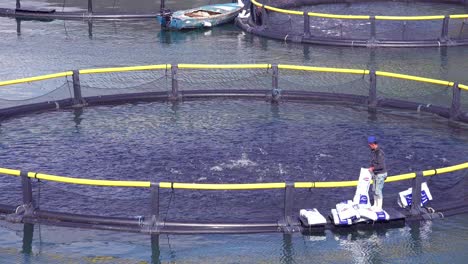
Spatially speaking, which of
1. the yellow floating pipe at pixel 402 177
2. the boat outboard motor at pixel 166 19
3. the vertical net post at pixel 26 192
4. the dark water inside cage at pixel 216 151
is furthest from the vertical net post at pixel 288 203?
the boat outboard motor at pixel 166 19

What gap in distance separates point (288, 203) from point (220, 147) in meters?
6.94

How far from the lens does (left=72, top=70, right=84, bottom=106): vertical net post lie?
31027 mm

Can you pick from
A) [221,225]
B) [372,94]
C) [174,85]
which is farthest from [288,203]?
[174,85]

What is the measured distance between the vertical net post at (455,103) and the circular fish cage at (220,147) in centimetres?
6

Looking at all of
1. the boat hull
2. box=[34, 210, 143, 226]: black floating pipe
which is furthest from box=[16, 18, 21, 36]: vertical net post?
box=[34, 210, 143, 226]: black floating pipe

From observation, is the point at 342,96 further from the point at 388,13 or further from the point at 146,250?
the point at 388,13

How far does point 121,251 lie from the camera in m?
20.2

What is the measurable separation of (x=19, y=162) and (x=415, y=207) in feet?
40.4

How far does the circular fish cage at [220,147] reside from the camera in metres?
21.4

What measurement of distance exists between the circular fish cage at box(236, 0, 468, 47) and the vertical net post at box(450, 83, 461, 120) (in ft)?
35.3

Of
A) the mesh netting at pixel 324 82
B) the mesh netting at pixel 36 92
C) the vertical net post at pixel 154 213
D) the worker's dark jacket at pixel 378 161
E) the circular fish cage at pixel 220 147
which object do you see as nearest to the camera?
the vertical net post at pixel 154 213

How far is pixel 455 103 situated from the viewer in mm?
29609

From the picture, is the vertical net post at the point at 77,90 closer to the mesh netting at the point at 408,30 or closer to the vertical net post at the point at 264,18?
the vertical net post at the point at 264,18

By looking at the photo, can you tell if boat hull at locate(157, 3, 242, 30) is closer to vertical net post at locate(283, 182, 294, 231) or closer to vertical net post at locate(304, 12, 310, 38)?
vertical net post at locate(304, 12, 310, 38)
